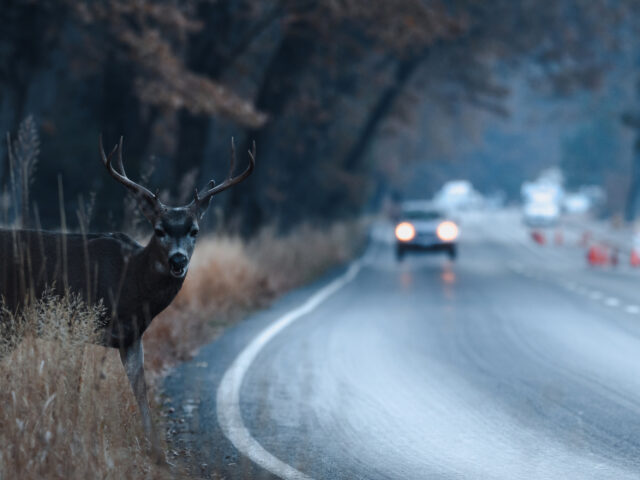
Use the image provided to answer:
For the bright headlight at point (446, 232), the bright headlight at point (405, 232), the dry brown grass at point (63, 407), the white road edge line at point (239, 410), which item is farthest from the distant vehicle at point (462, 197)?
the dry brown grass at point (63, 407)

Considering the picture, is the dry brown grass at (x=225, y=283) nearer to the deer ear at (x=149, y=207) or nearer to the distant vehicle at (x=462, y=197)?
the deer ear at (x=149, y=207)

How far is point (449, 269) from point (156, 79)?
39.8 ft

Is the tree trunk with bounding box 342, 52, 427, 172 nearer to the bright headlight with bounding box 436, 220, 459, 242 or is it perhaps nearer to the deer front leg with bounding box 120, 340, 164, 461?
the bright headlight with bounding box 436, 220, 459, 242

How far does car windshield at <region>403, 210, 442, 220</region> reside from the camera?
37.2 meters

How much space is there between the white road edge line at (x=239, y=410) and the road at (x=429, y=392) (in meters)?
0.05

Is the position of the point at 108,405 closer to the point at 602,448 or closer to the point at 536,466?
the point at 536,466

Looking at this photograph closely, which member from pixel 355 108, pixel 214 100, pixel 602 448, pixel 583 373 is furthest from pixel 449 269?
pixel 602 448

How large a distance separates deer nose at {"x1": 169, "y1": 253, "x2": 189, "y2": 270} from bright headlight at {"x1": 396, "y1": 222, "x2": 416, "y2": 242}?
2846 cm

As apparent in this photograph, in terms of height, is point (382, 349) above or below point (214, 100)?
below

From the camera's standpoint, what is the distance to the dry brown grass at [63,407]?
246 inches

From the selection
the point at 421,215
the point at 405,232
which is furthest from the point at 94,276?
the point at 421,215

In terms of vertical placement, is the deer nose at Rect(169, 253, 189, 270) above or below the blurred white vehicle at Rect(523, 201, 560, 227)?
above

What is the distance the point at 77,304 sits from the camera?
27.2 ft

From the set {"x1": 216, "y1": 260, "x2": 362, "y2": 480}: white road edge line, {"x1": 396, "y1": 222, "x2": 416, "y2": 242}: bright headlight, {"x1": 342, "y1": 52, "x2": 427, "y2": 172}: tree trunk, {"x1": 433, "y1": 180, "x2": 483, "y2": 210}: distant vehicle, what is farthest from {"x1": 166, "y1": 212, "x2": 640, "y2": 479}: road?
{"x1": 433, "y1": 180, "x2": 483, "y2": 210}: distant vehicle
